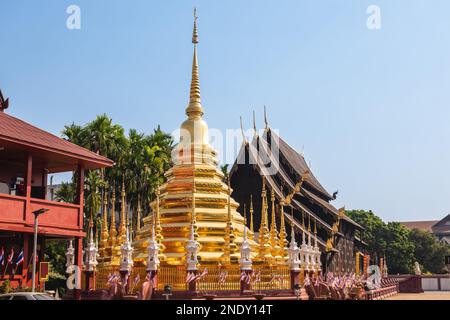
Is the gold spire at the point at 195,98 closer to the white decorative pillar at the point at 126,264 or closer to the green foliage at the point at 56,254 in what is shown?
the white decorative pillar at the point at 126,264

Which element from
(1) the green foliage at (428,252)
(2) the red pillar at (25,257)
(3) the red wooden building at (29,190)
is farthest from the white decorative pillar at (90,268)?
(1) the green foliage at (428,252)

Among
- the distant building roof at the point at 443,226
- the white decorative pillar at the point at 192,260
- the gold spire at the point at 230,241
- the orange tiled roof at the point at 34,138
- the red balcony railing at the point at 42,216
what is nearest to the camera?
the red balcony railing at the point at 42,216

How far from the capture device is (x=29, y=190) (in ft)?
68.2

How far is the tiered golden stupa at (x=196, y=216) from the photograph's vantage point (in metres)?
25.5

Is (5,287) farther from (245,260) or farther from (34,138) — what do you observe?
(245,260)

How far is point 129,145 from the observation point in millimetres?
43406

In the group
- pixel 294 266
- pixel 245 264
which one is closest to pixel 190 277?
pixel 245 264

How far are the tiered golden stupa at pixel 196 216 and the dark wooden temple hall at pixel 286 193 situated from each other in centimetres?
1026

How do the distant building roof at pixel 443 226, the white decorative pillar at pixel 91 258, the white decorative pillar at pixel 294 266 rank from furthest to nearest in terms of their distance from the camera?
the distant building roof at pixel 443 226 < the white decorative pillar at pixel 91 258 < the white decorative pillar at pixel 294 266

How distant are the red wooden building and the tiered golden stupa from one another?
392 centimetres

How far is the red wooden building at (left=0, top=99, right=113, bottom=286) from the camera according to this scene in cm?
2022
